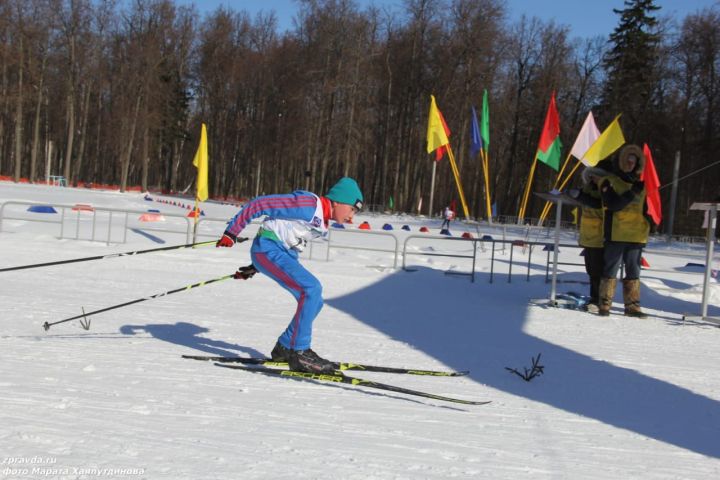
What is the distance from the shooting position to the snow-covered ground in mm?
3289

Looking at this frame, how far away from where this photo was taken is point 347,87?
38844 millimetres

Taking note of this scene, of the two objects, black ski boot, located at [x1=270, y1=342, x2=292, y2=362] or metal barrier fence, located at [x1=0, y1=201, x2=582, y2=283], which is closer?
black ski boot, located at [x1=270, y1=342, x2=292, y2=362]

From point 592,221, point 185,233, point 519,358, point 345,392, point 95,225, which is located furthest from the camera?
point 95,225

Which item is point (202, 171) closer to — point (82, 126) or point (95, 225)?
point (95, 225)

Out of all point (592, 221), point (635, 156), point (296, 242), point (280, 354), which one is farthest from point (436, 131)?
point (280, 354)

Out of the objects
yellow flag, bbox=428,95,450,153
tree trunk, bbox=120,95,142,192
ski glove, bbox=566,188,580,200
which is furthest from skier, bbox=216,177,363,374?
tree trunk, bbox=120,95,142,192

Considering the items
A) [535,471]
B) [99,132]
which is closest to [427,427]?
[535,471]

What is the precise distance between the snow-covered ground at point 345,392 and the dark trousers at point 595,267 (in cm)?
55

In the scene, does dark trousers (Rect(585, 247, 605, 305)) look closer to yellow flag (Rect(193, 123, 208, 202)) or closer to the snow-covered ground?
the snow-covered ground

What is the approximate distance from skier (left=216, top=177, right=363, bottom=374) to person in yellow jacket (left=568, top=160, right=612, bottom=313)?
528cm

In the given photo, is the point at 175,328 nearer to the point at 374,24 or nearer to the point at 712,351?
the point at 712,351

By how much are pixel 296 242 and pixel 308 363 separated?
100 centimetres

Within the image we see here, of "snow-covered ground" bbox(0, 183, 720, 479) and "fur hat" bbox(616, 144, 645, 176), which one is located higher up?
"fur hat" bbox(616, 144, 645, 176)

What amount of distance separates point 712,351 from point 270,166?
4650cm
